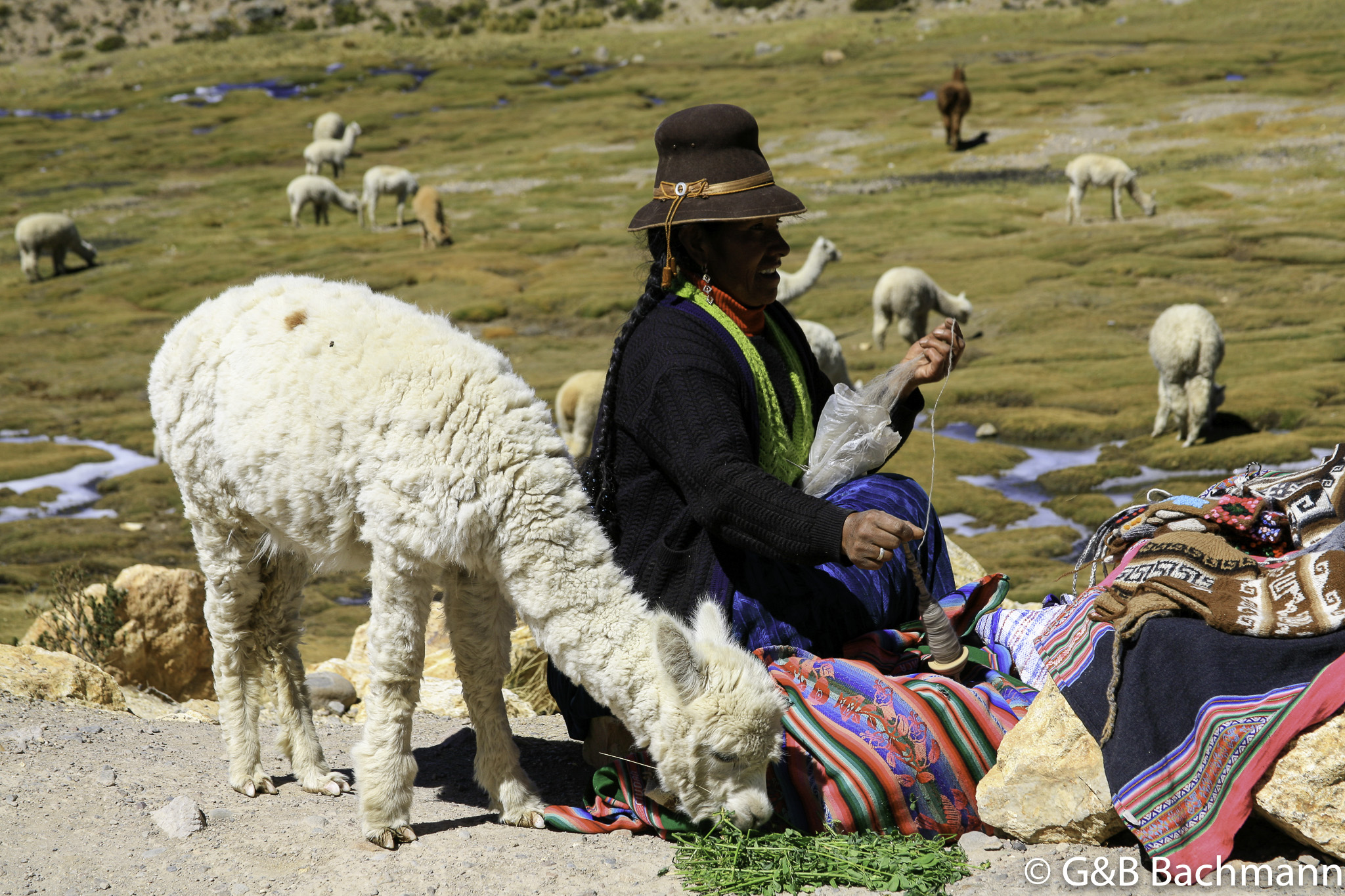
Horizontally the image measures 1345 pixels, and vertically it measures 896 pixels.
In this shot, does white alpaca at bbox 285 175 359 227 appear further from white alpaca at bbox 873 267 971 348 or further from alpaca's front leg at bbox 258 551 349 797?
alpaca's front leg at bbox 258 551 349 797

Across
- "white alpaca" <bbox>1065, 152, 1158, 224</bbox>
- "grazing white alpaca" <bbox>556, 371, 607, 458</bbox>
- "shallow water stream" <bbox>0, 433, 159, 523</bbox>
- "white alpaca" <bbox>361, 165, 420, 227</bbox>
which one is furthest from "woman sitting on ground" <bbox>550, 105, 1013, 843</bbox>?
"white alpaca" <bbox>361, 165, 420, 227</bbox>

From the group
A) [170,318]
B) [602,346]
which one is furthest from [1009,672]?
[170,318]

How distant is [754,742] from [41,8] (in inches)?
3708

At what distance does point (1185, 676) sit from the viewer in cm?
273

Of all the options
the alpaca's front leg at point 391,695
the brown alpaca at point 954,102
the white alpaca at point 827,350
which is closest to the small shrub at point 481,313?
the white alpaca at point 827,350

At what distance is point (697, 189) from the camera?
128 inches

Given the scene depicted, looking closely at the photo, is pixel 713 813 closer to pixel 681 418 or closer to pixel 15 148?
pixel 681 418

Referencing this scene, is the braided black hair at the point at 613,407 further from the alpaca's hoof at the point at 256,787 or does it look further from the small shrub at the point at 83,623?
the small shrub at the point at 83,623

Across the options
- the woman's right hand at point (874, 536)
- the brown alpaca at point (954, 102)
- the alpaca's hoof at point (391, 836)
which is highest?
the brown alpaca at point (954, 102)

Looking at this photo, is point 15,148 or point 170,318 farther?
point 15,148

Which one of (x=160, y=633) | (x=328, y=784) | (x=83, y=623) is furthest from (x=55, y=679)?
(x=328, y=784)

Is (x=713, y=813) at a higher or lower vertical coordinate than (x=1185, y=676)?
lower

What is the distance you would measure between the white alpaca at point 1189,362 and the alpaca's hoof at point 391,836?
9.28 m

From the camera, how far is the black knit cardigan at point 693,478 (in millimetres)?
2914
